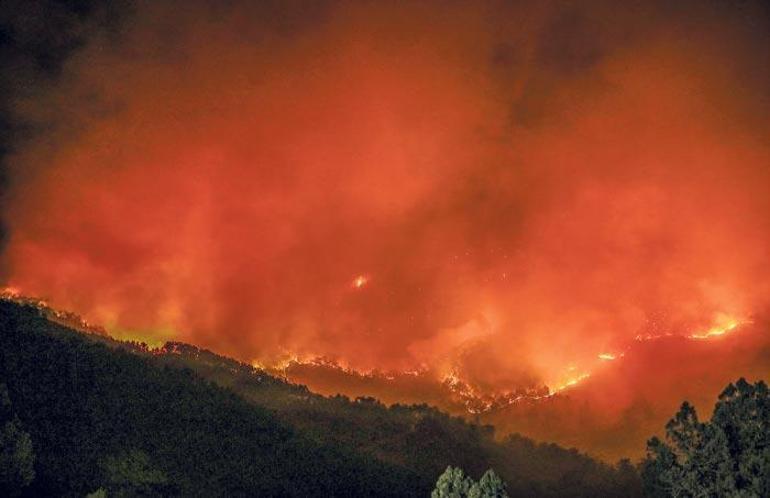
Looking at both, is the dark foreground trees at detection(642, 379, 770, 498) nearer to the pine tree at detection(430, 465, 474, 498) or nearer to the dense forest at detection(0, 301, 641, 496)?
the pine tree at detection(430, 465, 474, 498)

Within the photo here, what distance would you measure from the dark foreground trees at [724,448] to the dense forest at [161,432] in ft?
169

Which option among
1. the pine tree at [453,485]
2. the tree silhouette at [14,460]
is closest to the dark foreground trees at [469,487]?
the pine tree at [453,485]

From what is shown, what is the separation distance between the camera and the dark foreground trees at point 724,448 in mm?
44422

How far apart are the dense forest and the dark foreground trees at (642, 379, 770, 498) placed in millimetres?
51461

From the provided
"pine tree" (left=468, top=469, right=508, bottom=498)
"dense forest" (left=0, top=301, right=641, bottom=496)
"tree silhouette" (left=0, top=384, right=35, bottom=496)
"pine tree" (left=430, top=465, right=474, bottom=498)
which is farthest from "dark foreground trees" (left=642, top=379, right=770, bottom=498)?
"tree silhouette" (left=0, top=384, right=35, bottom=496)

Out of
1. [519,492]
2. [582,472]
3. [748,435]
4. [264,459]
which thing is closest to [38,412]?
[264,459]

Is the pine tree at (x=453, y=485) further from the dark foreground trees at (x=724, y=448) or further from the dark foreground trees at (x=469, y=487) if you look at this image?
the dark foreground trees at (x=724, y=448)

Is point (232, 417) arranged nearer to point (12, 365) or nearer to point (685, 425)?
point (12, 365)

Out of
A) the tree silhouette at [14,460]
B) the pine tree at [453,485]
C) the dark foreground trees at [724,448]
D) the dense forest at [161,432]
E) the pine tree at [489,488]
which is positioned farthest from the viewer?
the dense forest at [161,432]

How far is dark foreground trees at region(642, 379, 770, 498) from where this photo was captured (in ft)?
146

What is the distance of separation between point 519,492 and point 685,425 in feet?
421

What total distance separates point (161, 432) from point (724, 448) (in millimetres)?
82492

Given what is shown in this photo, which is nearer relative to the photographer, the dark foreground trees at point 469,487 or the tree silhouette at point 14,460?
the dark foreground trees at point 469,487

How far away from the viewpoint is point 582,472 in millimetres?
187250
